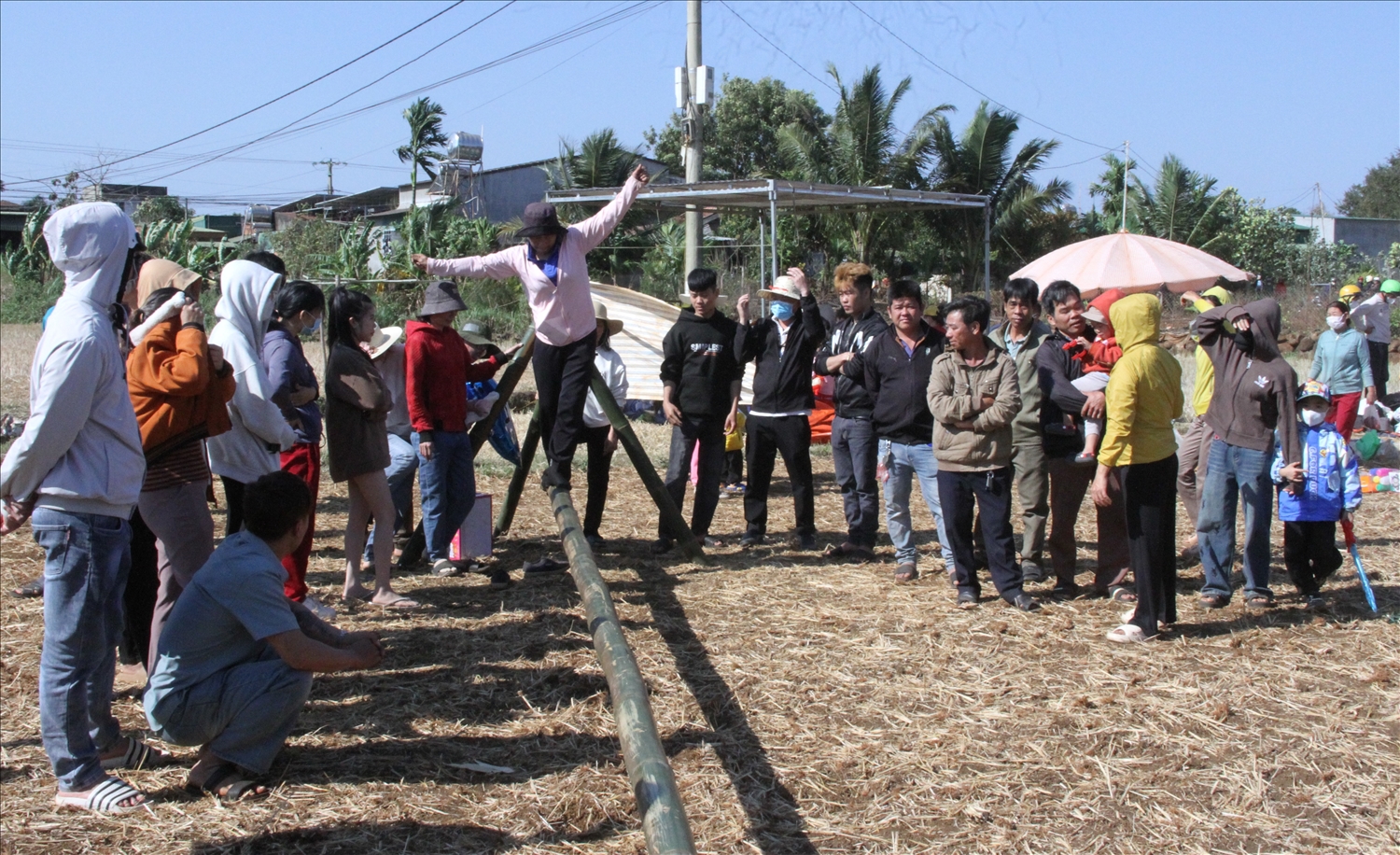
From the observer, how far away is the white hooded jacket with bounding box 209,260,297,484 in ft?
17.9

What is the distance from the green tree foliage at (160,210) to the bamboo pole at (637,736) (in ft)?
138

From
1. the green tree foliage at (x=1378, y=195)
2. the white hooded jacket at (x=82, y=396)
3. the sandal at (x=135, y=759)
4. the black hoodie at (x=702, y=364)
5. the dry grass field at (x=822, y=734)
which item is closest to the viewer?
the white hooded jacket at (x=82, y=396)

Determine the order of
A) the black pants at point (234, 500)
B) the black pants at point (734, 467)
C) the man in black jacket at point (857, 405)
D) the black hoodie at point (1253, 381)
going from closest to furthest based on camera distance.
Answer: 1. the black pants at point (234, 500)
2. the black hoodie at point (1253, 381)
3. the man in black jacket at point (857, 405)
4. the black pants at point (734, 467)

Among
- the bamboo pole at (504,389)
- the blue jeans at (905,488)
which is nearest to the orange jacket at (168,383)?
the bamboo pole at (504,389)

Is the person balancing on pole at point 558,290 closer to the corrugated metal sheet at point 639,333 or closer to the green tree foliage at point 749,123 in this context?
the corrugated metal sheet at point 639,333

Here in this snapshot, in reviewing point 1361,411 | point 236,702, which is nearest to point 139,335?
point 236,702

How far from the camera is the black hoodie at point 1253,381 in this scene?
632 centimetres

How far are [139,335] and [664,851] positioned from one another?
128 inches

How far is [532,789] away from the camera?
13.9ft

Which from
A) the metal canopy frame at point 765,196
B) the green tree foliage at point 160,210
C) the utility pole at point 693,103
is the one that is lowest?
the metal canopy frame at point 765,196

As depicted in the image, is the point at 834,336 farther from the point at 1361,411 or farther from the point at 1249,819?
the point at 1361,411

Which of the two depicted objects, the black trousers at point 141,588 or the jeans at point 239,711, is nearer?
the jeans at point 239,711

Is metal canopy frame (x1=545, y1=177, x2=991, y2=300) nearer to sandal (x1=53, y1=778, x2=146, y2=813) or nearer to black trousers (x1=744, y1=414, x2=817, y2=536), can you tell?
black trousers (x1=744, y1=414, x2=817, y2=536)

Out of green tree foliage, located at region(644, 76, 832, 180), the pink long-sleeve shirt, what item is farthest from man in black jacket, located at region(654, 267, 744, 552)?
green tree foliage, located at region(644, 76, 832, 180)
